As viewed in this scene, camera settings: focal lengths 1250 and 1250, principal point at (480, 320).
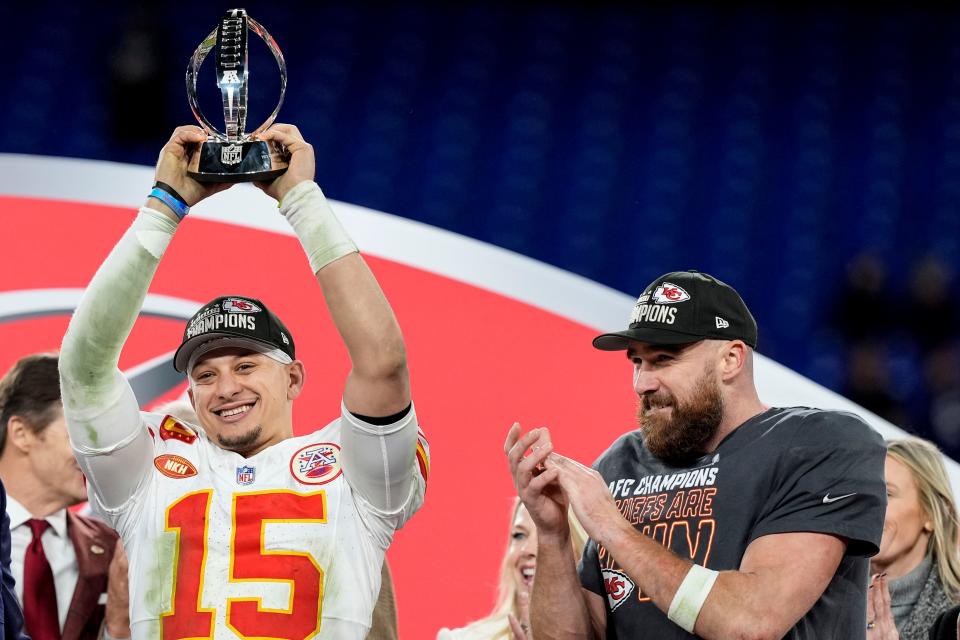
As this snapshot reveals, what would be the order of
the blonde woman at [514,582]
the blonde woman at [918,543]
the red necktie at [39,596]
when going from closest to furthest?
the red necktie at [39,596], the blonde woman at [918,543], the blonde woman at [514,582]

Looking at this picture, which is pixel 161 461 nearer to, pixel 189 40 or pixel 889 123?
pixel 189 40

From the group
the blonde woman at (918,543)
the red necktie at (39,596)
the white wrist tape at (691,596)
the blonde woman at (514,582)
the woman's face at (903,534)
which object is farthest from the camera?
the blonde woman at (514,582)

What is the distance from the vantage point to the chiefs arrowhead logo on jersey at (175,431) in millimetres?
2852

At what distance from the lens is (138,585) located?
8.75 feet

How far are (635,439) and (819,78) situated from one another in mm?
5666

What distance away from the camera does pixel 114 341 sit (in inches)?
Result: 101

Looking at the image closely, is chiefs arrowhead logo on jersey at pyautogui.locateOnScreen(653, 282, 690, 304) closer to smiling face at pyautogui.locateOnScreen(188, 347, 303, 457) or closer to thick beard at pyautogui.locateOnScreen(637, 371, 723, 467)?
thick beard at pyautogui.locateOnScreen(637, 371, 723, 467)

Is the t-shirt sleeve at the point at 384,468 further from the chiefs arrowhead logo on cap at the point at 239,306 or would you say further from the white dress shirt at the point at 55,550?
the white dress shirt at the point at 55,550

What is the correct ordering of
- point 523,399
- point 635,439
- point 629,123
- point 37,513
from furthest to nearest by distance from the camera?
1. point 629,123
2. point 523,399
3. point 37,513
4. point 635,439

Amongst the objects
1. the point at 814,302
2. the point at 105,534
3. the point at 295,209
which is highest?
the point at 814,302

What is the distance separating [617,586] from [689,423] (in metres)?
0.40

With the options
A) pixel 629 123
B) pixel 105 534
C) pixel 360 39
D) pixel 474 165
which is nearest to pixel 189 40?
pixel 360 39

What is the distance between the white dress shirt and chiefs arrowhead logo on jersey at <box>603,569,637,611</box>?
1501mm

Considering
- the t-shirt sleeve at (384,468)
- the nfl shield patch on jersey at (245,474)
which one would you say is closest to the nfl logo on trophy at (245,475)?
the nfl shield patch on jersey at (245,474)
